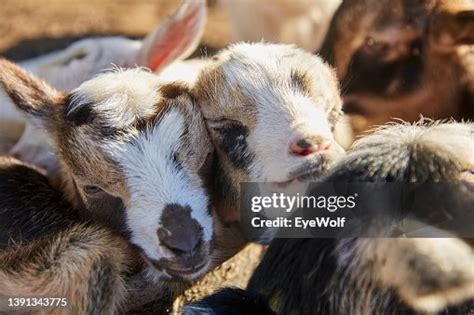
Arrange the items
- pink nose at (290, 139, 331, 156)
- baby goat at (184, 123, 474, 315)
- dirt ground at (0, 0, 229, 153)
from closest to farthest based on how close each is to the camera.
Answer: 1. baby goat at (184, 123, 474, 315)
2. pink nose at (290, 139, 331, 156)
3. dirt ground at (0, 0, 229, 153)

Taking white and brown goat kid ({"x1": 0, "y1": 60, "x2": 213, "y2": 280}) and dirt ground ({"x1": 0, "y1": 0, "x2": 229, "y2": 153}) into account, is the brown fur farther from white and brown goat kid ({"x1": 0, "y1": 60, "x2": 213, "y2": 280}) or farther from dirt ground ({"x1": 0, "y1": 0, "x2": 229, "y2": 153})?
dirt ground ({"x1": 0, "y1": 0, "x2": 229, "y2": 153})

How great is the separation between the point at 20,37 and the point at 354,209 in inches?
55.9

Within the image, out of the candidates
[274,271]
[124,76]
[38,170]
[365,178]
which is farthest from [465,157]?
[38,170]

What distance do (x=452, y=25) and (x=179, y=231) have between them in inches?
24.1

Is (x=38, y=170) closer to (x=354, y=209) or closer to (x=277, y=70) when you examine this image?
(x=277, y=70)

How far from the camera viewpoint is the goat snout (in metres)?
1.05

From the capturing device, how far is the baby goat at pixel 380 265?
88 centimetres

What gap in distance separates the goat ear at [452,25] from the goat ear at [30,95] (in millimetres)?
640

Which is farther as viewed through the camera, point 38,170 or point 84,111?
point 38,170

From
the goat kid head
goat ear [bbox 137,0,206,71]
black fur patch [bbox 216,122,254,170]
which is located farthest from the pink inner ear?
black fur patch [bbox 216,122,254,170]

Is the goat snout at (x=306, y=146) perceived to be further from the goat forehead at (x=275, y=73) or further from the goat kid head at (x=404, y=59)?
the goat kid head at (x=404, y=59)

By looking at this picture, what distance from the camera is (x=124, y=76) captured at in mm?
1216

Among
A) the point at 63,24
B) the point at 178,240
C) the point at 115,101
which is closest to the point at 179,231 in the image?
the point at 178,240

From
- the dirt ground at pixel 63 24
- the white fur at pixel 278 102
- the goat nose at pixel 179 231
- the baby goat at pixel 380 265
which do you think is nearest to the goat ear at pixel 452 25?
the white fur at pixel 278 102
